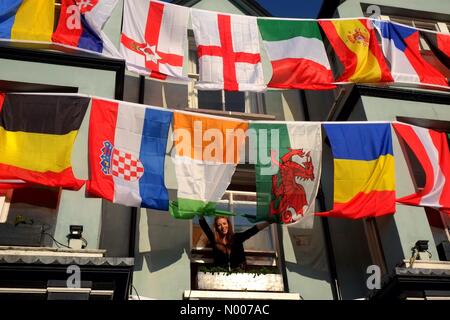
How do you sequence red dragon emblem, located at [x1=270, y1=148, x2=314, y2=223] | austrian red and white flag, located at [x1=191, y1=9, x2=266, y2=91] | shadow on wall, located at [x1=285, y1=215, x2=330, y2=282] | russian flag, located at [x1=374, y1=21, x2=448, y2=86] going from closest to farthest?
red dragon emblem, located at [x1=270, y1=148, x2=314, y2=223] < shadow on wall, located at [x1=285, y1=215, x2=330, y2=282] < austrian red and white flag, located at [x1=191, y1=9, x2=266, y2=91] < russian flag, located at [x1=374, y1=21, x2=448, y2=86]

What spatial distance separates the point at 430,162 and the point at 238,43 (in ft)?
17.0

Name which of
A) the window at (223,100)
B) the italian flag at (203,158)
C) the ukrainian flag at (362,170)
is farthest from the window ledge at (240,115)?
the ukrainian flag at (362,170)

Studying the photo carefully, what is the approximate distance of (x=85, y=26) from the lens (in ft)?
38.4

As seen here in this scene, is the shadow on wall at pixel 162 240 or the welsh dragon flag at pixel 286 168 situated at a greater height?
the welsh dragon flag at pixel 286 168

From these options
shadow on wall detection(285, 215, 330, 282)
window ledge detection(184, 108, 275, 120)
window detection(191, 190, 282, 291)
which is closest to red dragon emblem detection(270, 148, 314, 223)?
window detection(191, 190, 282, 291)

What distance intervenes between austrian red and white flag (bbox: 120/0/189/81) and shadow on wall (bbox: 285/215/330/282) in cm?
427

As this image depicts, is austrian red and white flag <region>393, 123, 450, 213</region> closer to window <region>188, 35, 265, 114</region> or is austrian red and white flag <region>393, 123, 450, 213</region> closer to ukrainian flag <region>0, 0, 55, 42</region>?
window <region>188, 35, 265, 114</region>

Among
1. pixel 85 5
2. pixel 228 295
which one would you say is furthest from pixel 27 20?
pixel 228 295

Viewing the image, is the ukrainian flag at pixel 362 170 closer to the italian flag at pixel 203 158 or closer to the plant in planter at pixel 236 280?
the plant in planter at pixel 236 280

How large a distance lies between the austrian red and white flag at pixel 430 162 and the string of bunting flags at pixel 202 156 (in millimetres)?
24

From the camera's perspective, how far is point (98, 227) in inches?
349

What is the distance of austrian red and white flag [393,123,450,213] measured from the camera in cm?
992

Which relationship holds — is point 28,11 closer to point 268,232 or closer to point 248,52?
point 248,52

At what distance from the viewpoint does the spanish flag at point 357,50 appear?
39.6ft
